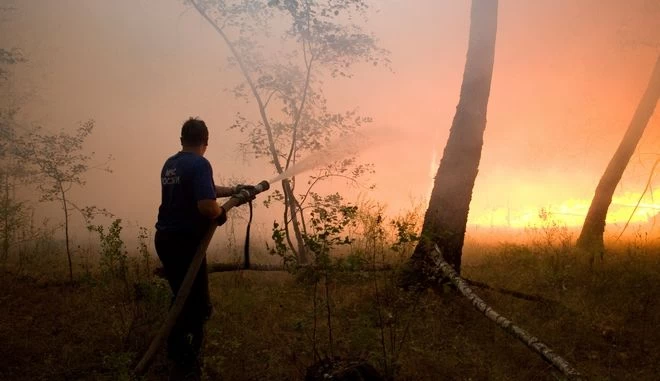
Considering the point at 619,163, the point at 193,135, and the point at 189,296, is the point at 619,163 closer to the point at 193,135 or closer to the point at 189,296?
the point at 193,135

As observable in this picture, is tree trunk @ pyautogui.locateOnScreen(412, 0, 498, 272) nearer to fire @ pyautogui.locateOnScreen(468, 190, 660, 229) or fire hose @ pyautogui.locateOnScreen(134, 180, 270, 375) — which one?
fire hose @ pyautogui.locateOnScreen(134, 180, 270, 375)

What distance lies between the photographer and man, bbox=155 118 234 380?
11.3 ft

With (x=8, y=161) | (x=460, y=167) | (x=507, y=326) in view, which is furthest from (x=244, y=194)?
(x=8, y=161)

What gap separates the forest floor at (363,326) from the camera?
3.79 meters

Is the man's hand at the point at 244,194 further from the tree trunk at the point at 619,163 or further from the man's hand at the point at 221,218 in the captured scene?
the tree trunk at the point at 619,163

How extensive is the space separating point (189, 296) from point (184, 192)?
96 cm

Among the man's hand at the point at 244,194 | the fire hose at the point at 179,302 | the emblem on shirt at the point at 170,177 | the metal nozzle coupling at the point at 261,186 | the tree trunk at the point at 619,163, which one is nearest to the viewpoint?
the fire hose at the point at 179,302

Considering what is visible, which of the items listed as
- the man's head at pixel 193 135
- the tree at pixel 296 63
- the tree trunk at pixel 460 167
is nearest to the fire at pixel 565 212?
the tree at pixel 296 63

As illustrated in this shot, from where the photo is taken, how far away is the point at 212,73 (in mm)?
33062

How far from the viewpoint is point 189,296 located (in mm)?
3572

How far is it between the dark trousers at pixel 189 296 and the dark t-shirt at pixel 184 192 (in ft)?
0.31

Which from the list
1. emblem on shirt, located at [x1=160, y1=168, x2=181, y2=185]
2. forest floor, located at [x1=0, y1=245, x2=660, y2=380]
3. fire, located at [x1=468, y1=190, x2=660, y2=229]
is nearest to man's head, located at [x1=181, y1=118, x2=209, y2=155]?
emblem on shirt, located at [x1=160, y1=168, x2=181, y2=185]

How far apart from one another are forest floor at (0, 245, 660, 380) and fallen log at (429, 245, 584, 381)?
0.50 feet

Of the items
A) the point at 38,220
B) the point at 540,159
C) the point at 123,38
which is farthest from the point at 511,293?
the point at 123,38
